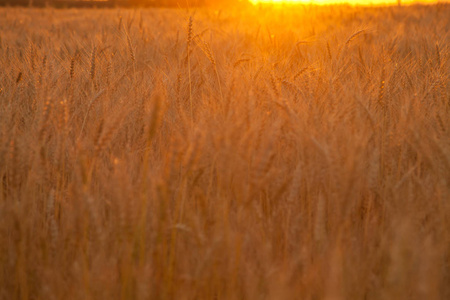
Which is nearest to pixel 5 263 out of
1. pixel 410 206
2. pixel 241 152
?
pixel 241 152

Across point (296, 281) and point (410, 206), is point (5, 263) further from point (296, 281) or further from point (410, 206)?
point (410, 206)

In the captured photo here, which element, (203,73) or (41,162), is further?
(203,73)

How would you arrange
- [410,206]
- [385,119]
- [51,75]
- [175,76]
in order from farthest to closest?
[175,76] < [51,75] < [385,119] < [410,206]

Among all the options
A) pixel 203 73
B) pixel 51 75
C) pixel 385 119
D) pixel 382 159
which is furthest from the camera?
pixel 203 73

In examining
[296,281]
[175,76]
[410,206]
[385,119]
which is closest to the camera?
[296,281]

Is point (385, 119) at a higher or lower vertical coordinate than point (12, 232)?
higher

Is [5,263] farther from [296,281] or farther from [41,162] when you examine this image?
[296,281]

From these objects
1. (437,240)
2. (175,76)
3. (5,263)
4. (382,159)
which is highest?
(175,76)

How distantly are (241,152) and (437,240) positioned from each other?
1.53 feet

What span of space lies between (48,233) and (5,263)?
0.40 feet

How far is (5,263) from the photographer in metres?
0.81

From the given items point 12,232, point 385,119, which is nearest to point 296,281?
point 12,232

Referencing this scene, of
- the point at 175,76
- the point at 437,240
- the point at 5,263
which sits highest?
the point at 175,76

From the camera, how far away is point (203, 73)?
1920mm
